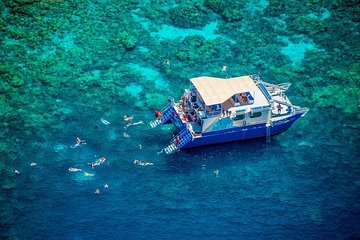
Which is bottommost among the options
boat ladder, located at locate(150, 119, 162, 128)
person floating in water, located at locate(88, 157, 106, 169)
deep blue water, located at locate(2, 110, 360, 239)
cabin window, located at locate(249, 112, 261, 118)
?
deep blue water, located at locate(2, 110, 360, 239)

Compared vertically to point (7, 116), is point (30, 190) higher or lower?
lower

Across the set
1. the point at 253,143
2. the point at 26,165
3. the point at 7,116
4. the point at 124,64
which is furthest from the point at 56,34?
the point at 253,143

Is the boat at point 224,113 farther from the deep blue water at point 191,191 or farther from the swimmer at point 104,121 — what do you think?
the swimmer at point 104,121

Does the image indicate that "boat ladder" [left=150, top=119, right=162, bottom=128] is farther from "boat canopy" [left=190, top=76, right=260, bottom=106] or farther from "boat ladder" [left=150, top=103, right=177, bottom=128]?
"boat canopy" [left=190, top=76, right=260, bottom=106]

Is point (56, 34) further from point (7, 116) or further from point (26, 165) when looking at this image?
point (26, 165)

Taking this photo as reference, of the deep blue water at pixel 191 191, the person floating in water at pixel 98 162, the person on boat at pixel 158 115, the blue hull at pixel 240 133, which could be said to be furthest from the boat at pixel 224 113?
the person floating in water at pixel 98 162

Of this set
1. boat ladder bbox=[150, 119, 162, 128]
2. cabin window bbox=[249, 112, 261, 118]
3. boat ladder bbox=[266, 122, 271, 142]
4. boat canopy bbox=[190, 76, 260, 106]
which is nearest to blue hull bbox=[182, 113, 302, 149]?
boat ladder bbox=[266, 122, 271, 142]
